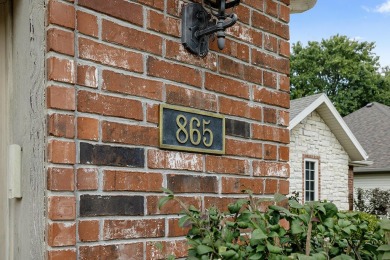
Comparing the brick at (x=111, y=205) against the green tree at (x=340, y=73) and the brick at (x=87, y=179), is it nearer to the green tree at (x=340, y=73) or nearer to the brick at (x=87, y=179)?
the brick at (x=87, y=179)

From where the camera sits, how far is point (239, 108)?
9.44 ft

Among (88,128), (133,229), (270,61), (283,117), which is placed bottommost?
(133,229)

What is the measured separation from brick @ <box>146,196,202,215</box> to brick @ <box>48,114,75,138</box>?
1.62ft

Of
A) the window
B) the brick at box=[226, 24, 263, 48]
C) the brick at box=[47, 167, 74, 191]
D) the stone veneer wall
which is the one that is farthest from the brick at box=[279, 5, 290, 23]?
the window

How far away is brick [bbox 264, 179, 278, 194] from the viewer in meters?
3.01

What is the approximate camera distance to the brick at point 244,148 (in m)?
2.80

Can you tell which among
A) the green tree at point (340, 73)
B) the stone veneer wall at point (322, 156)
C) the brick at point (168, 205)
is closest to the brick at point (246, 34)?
the brick at point (168, 205)

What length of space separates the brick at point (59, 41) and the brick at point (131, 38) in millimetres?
190

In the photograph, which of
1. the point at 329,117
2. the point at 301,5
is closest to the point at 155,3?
the point at 301,5

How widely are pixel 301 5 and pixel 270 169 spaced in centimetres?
124

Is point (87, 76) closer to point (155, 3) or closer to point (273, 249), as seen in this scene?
point (155, 3)

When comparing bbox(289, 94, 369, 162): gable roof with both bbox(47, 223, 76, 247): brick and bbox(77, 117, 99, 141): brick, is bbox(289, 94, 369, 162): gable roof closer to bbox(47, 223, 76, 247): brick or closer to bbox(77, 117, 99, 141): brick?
bbox(77, 117, 99, 141): brick

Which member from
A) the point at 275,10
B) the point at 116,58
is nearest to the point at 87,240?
the point at 116,58

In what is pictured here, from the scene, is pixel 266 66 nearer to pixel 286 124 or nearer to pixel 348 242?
pixel 286 124
